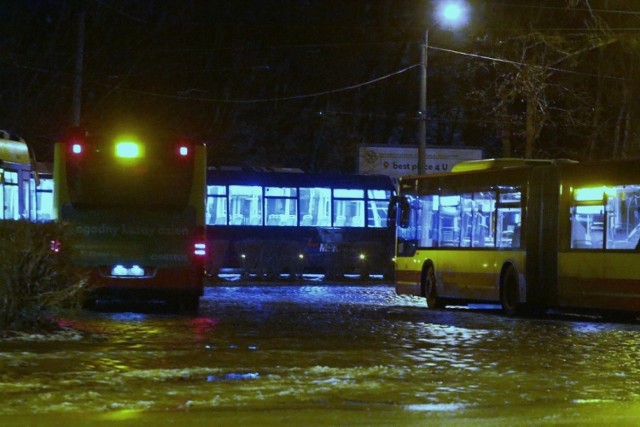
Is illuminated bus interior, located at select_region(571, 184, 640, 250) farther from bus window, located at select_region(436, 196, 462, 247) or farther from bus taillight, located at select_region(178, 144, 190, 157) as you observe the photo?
bus taillight, located at select_region(178, 144, 190, 157)

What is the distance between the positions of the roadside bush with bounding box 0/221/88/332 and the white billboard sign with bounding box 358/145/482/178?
29.1 m

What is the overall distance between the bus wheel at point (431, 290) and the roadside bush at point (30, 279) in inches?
421

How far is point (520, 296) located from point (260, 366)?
394 inches

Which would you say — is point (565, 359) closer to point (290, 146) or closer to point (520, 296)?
point (520, 296)

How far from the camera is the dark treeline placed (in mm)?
37594

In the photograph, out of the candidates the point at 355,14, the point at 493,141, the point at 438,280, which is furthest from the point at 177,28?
the point at 438,280

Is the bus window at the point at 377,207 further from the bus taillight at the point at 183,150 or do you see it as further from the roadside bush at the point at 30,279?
the roadside bush at the point at 30,279

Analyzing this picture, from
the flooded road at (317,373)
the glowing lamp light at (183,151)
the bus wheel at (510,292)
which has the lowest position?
the flooded road at (317,373)

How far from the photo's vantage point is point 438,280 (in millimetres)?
23750

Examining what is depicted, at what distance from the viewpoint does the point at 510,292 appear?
21.5 meters

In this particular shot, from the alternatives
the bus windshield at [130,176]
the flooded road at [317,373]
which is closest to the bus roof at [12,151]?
the bus windshield at [130,176]

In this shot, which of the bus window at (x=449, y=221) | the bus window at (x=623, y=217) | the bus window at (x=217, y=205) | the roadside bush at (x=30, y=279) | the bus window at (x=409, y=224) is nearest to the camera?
the roadside bush at (x=30, y=279)

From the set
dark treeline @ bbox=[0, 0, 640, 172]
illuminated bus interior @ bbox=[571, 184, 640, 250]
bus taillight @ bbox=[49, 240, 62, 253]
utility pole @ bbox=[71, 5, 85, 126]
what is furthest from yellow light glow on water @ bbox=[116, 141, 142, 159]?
utility pole @ bbox=[71, 5, 85, 126]

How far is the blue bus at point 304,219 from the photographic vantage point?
37438 mm
